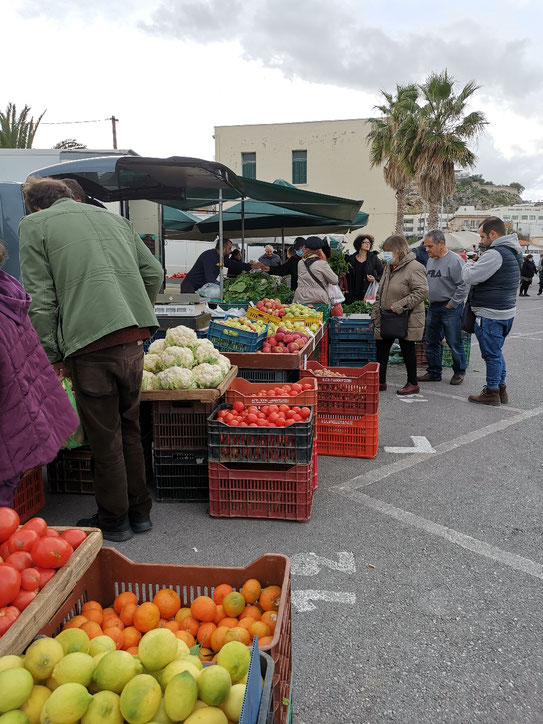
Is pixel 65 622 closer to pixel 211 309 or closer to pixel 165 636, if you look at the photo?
pixel 165 636

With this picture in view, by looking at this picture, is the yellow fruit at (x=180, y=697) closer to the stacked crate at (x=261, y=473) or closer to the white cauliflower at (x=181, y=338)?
the stacked crate at (x=261, y=473)

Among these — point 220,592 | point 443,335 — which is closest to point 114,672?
point 220,592

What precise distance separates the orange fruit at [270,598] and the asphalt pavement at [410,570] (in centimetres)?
56

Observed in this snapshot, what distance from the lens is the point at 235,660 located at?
4.78ft

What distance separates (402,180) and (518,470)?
2317 centimetres

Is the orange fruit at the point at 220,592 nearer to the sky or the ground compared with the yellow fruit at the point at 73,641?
nearer to the ground

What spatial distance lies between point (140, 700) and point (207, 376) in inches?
115

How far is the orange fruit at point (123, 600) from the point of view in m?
1.98

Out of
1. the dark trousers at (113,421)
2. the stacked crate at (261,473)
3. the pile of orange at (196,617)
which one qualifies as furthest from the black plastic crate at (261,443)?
the pile of orange at (196,617)

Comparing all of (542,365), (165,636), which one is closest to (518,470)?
(165,636)

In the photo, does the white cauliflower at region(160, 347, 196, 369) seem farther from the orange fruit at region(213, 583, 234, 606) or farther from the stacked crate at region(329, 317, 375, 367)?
the stacked crate at region(329, 317, 375, 367)

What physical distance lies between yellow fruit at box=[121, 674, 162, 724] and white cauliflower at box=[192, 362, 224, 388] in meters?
2.84

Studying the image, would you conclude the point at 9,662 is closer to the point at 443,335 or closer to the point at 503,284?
the point at 503,284

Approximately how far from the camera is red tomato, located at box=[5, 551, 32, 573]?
1.66 meters
